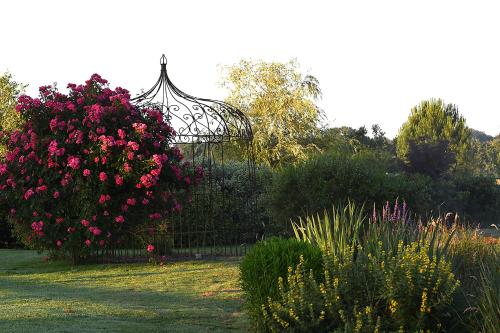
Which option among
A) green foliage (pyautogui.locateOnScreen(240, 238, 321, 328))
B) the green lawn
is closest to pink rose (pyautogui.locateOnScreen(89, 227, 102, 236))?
the green lawn

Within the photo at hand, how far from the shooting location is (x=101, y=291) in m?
10.7

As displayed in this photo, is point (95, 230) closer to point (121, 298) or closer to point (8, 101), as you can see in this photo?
point (121, 298)

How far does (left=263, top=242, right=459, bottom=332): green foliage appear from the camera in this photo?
20.1 feet

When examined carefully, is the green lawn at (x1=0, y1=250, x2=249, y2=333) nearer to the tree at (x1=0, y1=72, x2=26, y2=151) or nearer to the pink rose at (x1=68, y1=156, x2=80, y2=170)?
the pink rose at (x1=68, y1=156, x2=80, y2=170)

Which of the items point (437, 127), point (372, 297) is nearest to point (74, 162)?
point (372, 297)

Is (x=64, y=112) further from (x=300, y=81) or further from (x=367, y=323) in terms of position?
(x=300, y=81)

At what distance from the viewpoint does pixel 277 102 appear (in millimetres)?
33469

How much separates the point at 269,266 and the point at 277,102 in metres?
26.8

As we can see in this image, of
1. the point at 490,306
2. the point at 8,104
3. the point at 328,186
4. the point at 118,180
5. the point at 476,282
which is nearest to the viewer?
the point at 490,306

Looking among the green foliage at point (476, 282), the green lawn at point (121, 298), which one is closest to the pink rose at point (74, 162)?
the green lawn at point (121, 298)

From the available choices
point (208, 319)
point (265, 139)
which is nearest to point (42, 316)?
point (208, 319)

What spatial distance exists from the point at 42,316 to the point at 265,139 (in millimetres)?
24731

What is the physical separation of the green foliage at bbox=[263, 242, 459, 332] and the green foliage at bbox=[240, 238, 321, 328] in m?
0.31

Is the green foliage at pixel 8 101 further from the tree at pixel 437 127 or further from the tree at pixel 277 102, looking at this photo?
the tree at pixel 437 127
